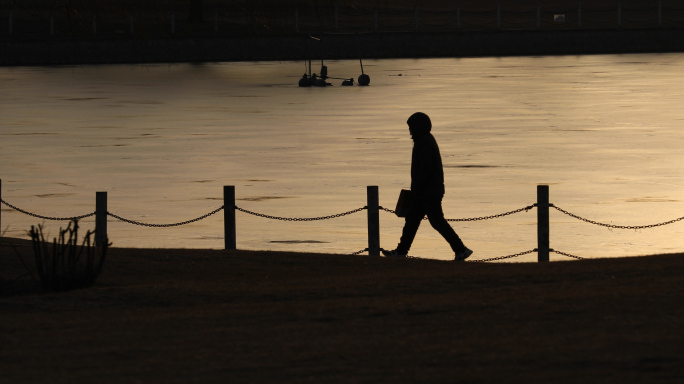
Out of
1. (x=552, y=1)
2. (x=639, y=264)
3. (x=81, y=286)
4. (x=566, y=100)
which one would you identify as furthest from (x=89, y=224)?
(x=552, y=1)

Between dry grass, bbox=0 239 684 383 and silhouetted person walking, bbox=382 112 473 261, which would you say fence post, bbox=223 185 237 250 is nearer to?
silhouetted person walking, bbox=382 112 473 261

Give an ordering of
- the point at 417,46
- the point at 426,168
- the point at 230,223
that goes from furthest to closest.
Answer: the point at 417,46 < the point at 230,223 < the point at 426,168

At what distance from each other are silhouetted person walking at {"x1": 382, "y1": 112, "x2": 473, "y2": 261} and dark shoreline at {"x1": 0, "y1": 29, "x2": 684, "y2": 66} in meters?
45.5

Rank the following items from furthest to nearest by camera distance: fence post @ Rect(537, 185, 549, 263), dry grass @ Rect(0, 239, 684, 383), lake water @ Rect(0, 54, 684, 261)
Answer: lake water @ Rect(0, 54, 684, 261) → fence post @ Rect(537, 185, 549, 263) → dry grass @ Rect(0, 239, 684, 383)

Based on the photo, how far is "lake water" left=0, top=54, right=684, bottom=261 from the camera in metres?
15.0

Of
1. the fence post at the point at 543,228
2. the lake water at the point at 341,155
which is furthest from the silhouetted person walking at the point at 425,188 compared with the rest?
the lake water at the point at 341,155

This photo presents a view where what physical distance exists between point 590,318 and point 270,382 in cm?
222

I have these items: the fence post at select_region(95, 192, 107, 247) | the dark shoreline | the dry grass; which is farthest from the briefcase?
the dark shoreline

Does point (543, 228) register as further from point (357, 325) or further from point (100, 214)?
point (357, 325)

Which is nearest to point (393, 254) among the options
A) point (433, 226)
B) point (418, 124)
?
point (433, 226)

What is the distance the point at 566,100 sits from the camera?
35.8 metres

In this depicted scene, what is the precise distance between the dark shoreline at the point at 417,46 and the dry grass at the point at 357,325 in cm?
4837

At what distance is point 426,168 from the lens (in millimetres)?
12180

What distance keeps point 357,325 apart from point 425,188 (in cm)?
480
